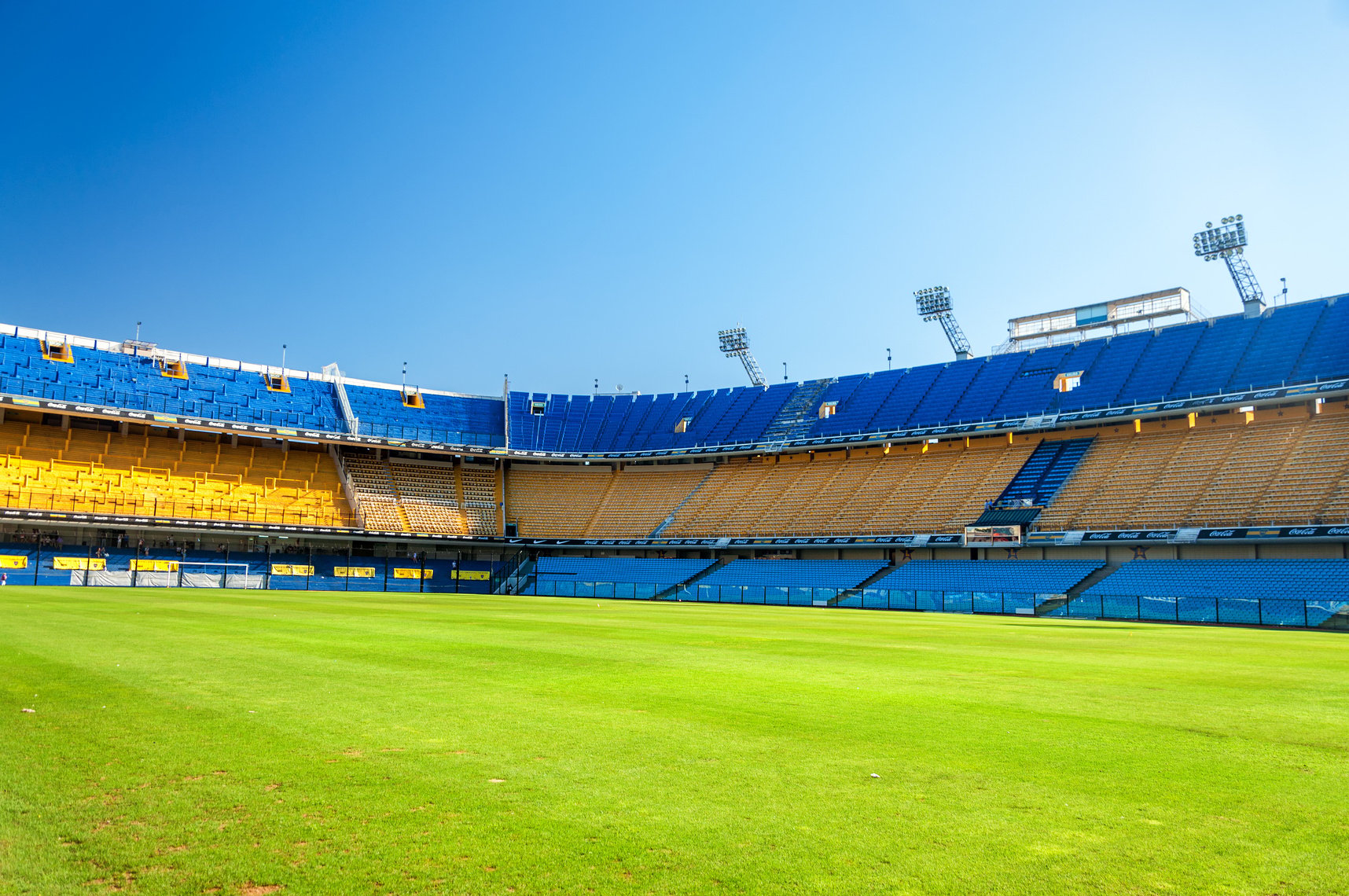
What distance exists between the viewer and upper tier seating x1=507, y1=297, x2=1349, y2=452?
52375 mm

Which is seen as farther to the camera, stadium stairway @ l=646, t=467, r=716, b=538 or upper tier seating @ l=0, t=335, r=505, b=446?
stadium stairway @ l=646, t=467, r=716, b=538

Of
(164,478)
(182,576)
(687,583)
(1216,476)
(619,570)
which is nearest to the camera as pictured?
(1216,476)

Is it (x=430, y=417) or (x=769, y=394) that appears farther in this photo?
(x=769, y=394)

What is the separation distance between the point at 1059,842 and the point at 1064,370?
6183 cm

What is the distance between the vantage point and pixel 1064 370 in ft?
202

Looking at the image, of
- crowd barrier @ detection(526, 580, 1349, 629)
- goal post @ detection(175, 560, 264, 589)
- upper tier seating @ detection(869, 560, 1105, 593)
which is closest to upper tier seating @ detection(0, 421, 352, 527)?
goal post @ detection(175, 560, 264, 589)

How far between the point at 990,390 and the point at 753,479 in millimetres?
18604

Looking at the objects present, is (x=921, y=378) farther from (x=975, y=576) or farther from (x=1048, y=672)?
(x=1048, y=672)

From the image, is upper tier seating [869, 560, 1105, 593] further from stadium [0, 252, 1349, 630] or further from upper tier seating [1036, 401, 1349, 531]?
upper tier seating [1036, 401, 1349, 531]

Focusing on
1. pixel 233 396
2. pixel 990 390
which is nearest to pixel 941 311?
pixel 990 390

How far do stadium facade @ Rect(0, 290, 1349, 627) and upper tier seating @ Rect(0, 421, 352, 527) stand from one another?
0.20 m

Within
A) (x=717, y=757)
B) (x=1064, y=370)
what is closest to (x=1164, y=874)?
(x=717, y=757)

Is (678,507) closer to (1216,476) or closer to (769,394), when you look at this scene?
(769,394)

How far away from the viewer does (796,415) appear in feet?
236
